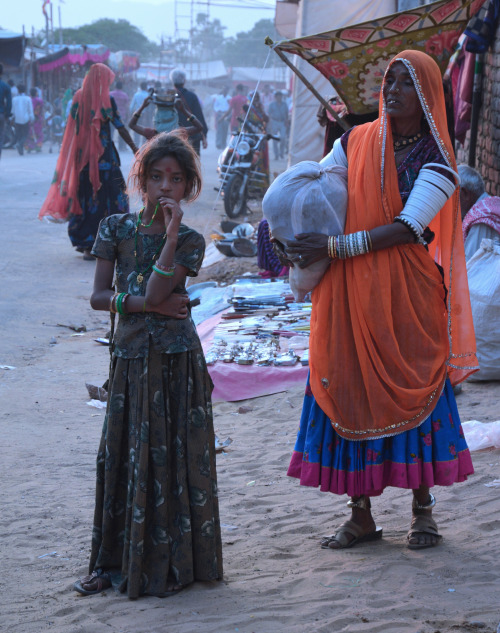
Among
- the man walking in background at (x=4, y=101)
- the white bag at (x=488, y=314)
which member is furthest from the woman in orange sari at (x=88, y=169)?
the man walking in background at (x=4, y=101)

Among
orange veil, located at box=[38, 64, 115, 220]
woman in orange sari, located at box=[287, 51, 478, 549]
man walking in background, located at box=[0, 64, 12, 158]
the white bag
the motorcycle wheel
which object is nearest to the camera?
woman in orange sari, located at box=[287, 51, 478, 549]

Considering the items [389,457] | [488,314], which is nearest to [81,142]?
[488,314]

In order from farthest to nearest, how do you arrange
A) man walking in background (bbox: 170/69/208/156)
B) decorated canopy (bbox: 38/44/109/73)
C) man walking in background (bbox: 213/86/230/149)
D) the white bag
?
1. decorated canopy (bbox: 38/44/109/73)
2. man walking in background (bbox: 213/86/230/149)
3. man walking in background (bbox: 170/69/208/156)
4. the white bag

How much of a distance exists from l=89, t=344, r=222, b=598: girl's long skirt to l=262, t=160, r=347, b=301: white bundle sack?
1.94 ft


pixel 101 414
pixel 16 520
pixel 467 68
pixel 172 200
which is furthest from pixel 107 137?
pixel 172 200

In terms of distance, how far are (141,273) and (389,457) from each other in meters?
1.13

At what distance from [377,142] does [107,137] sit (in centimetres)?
710

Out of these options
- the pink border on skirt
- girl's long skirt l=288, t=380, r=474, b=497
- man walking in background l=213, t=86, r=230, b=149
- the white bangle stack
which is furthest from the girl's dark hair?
man walking in background l=213, t=86, r=230, b=149

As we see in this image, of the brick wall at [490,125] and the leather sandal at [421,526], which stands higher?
the brick wall at [490,125]

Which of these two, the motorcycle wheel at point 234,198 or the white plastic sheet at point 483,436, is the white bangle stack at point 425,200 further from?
the motorcycle wheel at point 234,198

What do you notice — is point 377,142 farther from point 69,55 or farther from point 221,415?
point 69,55

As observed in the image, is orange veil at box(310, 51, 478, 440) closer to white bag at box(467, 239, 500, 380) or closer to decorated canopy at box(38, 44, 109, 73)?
white bag at box(467, 239, 500, 380)

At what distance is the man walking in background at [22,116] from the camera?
24719mm

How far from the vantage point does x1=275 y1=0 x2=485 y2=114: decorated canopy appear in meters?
5.68
